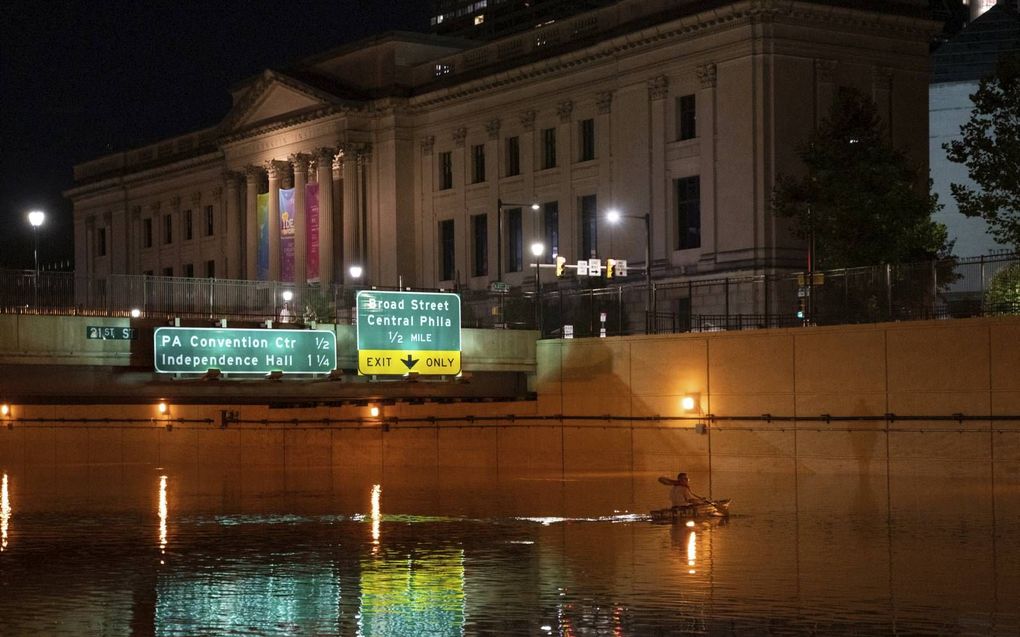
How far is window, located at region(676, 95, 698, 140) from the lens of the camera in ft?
288

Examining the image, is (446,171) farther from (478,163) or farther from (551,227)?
(551,227)

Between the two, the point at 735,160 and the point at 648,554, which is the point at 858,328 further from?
the point at 735,160

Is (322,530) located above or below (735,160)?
below

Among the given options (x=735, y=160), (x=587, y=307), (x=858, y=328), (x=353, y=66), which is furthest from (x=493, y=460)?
(x=353, y=66)

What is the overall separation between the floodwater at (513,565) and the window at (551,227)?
48.3 metres

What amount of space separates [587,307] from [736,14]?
21.7 meters

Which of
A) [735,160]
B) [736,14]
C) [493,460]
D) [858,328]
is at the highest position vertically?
[736,14]

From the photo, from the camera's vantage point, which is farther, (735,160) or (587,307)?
(735,160)

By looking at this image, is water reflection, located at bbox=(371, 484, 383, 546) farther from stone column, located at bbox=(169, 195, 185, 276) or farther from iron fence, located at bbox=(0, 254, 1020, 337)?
stone column, located at bbox=(169, 195, 185, 276)

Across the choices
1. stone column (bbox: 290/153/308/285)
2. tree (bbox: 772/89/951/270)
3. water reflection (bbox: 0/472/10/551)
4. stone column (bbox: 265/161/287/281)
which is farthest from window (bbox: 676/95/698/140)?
water reflection (bbox: 0/472/10/551)

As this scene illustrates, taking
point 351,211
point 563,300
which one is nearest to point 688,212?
point 563,300

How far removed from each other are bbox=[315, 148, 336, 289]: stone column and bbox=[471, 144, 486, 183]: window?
12.7 m

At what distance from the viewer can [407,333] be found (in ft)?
188

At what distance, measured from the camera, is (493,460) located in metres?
65.9
